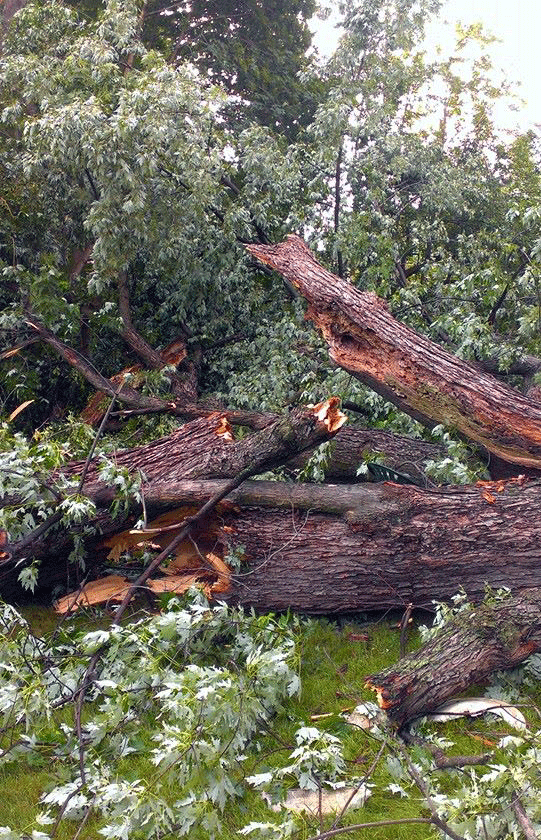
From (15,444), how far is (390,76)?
6.14m

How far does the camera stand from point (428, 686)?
9.86 feet

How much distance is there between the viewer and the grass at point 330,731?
264 cm

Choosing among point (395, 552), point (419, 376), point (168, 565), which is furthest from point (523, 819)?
point (419, 376)

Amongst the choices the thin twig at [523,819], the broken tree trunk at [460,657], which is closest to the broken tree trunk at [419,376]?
the broken tree trunk at [460,657]

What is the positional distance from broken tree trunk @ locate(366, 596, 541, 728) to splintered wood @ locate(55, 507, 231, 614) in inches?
46.7

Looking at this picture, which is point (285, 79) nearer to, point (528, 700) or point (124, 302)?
point (124, 302)

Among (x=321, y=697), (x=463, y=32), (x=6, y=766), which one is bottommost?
(x=6, y=766)

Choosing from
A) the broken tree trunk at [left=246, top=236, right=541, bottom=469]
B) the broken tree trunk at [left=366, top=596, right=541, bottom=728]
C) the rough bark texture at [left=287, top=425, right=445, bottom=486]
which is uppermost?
the broken tree trunk at [left=246, top=236, right=541, bottom=469]

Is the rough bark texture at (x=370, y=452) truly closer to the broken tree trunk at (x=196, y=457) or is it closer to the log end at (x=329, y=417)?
the broken tree trunk at (x=196, y=457)

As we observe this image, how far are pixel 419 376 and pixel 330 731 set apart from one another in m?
2.06

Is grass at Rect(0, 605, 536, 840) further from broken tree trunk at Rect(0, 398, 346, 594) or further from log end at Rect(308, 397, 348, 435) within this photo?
log end at Rect(308, 397, 348, 435)

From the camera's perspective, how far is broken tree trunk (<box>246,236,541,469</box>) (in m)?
4.34

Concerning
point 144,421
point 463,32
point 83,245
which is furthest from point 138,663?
point 463,32

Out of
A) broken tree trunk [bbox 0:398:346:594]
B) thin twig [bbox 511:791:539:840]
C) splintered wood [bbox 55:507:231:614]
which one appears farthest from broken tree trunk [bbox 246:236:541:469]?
thin twig [bbox 511:791:539:840]
